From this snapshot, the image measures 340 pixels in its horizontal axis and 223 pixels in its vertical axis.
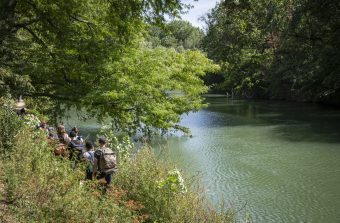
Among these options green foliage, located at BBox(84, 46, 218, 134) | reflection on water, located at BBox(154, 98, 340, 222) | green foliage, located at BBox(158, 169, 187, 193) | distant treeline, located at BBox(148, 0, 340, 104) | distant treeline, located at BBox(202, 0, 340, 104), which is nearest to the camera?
green foliage, located at BBox(158, 169, 187, 193)

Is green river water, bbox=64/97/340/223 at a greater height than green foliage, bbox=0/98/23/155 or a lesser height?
lesser

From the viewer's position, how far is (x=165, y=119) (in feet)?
27.2

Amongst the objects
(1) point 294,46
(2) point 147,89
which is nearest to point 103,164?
(2) point 147,89

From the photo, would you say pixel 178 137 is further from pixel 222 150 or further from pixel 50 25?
pixel 50 25

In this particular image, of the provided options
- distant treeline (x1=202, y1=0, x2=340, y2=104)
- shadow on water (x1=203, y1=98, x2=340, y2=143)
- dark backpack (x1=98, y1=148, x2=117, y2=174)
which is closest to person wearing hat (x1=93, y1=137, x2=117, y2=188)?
dark backpack (x1=98, y1=148, x2=117, y2=174)

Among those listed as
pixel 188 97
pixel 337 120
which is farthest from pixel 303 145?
pixel 188 97

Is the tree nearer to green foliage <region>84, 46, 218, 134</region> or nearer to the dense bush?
green foliage <region>84, 46, 218, 134</region>

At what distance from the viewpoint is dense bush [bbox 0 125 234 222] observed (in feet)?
17.9

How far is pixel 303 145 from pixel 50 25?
15862 mm

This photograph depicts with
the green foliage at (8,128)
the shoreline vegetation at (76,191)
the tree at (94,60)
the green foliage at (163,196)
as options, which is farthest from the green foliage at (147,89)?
the green foliage at (8,128)

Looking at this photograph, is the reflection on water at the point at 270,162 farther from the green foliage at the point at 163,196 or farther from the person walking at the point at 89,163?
the person walking at the point at 89,163

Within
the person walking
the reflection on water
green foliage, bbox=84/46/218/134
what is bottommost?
the reflection on water

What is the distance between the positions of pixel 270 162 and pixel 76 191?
13.3 m

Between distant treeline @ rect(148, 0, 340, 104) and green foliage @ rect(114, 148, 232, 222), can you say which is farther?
distant treeline @ rect(148, 0, 340, 104)
